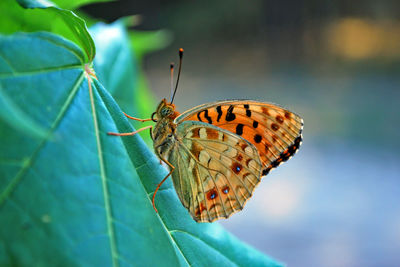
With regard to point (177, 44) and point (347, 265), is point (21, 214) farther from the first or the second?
point (177, 44)

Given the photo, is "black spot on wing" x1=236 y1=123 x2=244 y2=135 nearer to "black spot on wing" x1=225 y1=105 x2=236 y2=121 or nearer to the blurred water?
"black spot on wing" x1=225 y1=105 x2=236 y2=121

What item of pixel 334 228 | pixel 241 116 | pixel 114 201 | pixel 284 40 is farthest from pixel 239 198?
pixel 284 40

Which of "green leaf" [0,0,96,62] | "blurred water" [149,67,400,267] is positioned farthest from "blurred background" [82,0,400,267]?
"green leaf" [0,0,96,62]

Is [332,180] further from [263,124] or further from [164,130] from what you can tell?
[164,130]

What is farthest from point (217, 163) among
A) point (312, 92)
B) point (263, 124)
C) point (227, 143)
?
point (312, 92)

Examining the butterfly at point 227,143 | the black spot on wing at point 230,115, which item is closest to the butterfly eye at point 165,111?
the butterfly at point 227,143

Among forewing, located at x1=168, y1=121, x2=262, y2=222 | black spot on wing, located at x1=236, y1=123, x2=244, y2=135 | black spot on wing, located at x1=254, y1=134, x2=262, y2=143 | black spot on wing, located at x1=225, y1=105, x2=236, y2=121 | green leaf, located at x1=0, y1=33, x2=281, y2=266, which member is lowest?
green leaf, located at x1=0, y1=33, x2=281, y2=266
